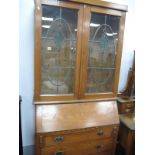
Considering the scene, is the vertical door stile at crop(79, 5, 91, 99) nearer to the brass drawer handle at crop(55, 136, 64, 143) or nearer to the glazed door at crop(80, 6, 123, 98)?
the glazed door at crop(80, 6, 123, 98)

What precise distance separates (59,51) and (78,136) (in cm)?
96

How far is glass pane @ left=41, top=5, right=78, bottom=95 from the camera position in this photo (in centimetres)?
152

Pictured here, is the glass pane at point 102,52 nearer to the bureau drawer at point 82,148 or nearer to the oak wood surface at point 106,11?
the oak wood surface at point 106,11

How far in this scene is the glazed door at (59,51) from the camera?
59.2 inches

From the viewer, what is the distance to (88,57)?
1.69m

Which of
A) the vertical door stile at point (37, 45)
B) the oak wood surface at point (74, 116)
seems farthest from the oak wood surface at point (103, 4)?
the oak wood surface at point (74, 116)

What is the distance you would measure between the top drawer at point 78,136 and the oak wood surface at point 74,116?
59 mm

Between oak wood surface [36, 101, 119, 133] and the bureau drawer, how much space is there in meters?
0.23

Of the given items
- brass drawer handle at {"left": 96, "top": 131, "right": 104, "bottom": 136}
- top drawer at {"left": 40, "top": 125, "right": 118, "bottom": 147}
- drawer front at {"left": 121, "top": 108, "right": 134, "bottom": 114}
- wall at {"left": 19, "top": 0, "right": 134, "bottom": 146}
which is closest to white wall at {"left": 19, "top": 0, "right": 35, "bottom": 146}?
wall at {"left": 19, "top": 0, "right": 134, "bottom": 146}

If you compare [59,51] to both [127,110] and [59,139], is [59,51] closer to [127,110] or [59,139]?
[59,139]

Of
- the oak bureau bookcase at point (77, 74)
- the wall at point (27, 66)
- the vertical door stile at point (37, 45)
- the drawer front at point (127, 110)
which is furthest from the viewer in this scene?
the drawer front at point (127, 110)
